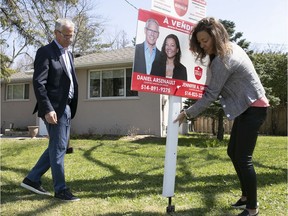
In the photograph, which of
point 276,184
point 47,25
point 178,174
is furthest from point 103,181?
point 47,25

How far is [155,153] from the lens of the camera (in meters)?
8.10

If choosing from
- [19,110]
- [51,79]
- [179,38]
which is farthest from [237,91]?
[19,110]

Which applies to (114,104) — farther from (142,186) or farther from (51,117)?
(51,117)

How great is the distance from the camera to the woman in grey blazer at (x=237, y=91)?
306cm

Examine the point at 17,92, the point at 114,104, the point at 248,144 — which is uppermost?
the point at 17,92

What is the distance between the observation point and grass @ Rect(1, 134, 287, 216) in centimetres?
358

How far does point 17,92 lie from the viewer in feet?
61.5

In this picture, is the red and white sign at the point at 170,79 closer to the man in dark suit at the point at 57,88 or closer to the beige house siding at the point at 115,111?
the man in dark suit at the point at 57,88

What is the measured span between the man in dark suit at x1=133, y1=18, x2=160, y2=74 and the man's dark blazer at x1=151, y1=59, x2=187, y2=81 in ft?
0.18

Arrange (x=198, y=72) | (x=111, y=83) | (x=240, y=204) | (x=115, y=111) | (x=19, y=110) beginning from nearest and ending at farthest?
(x=240, y=204) < (x=198, y=72) < (x=115, y=111) < (x=111, y=83) < (x=19, y=110)

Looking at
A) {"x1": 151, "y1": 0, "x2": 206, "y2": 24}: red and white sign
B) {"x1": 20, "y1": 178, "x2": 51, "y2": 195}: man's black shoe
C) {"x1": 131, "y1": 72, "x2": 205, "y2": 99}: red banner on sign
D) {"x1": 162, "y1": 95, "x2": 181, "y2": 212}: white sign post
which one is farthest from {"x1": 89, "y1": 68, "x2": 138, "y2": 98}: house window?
{"x1": 162, "y1": 95, "x2": 181, "y2": 212}: white sign post

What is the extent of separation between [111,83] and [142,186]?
10267 millimetres

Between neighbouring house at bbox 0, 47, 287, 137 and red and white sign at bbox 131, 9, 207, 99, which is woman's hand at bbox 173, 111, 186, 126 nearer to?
red and white sign at bbox 131, 9, 207, 99

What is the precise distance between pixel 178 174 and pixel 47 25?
7.74 metres
